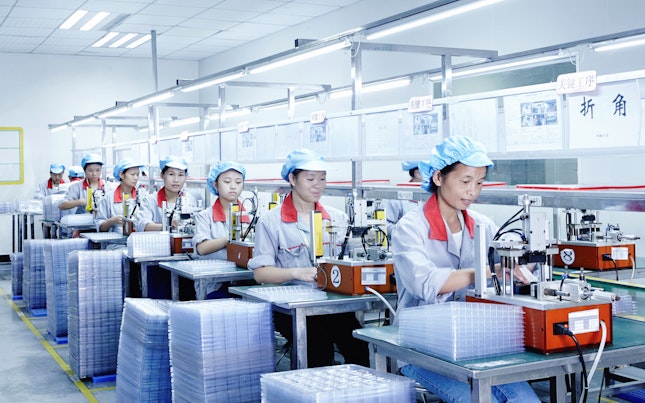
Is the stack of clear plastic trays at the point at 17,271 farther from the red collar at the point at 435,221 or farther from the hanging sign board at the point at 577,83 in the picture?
the hanging sign board at the point at 577,83

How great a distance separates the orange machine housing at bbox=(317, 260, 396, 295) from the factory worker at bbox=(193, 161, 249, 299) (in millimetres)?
1450

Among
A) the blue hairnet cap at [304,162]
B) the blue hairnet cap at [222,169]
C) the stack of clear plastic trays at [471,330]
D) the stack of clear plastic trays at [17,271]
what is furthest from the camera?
the stack of clear plastic trays at [17,271]

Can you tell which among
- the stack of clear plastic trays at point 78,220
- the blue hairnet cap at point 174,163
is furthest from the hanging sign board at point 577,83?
the stack of clear plastic trays at point 78,220

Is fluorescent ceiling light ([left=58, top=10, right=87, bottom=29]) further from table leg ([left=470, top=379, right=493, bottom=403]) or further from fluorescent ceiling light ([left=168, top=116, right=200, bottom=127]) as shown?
table leg ([left=470, top=379, right=493, bottom=403])

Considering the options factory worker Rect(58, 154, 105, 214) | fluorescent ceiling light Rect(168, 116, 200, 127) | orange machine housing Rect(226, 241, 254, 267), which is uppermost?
fluorescent ceiling light Rect(168, 116, 200, 127)

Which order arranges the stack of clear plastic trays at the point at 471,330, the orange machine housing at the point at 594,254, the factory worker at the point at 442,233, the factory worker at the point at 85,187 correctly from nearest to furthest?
the stack of clear plastic trays at the point at 471,330
the factory worker at the point at 442,233
the orange machine housing at the point at 594,254
the factory worker at the point at 85,187

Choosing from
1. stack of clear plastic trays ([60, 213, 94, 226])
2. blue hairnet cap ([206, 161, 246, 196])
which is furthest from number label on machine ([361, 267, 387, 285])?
stack of clear plastic trays ([60, 213, 94, 226])

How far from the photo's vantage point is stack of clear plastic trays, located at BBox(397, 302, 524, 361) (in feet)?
7.43

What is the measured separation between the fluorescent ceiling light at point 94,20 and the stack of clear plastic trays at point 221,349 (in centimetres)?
693

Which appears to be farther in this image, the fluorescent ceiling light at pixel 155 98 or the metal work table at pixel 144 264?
the fluorescent ceiling light at pixel 155 98

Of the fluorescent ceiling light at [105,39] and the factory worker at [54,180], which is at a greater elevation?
the fluorescent ceiling light at [105,39]

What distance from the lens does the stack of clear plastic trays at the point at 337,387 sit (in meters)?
2.31

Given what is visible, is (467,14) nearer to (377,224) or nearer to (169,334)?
(377,224)

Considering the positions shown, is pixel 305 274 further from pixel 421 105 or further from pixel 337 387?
pixel 337 387
